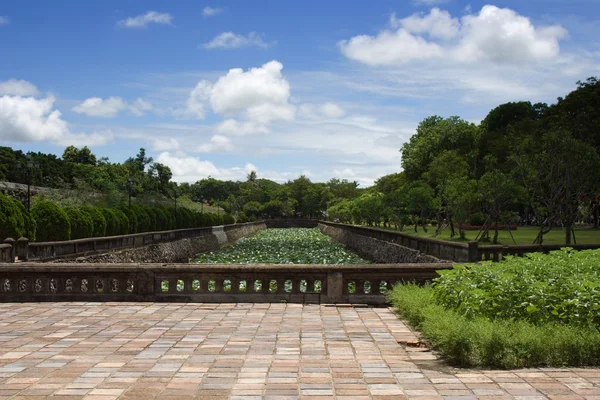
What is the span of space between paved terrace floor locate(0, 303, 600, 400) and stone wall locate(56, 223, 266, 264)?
14648mm

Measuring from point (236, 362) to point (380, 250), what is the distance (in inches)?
1353

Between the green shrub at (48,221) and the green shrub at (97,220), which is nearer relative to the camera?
the green shrub at (48,221)

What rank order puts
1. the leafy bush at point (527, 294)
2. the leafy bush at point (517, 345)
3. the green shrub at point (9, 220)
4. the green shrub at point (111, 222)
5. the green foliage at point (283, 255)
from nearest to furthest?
the leafy bush at point (517, 345) → the leafy bush at point (527, 294) → the green shrub at point (9, 220) → the green shrub at point (111, 222) → the green foliage at point (283, 255)

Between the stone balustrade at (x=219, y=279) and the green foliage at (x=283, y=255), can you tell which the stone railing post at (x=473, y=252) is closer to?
the stone balustrade at (x=219, y=279)

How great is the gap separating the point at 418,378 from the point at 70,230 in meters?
24.7

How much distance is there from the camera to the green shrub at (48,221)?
89.3 feet

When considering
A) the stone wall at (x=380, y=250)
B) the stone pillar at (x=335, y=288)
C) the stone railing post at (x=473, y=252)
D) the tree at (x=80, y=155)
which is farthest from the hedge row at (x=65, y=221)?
the tree at (x=80, y=155)

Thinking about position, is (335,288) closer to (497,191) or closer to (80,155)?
(497,191)

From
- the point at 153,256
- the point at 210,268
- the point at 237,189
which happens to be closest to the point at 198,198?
the point at 237,189

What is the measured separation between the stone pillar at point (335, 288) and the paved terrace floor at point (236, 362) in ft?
4.17

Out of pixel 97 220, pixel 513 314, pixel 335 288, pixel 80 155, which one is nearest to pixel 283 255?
pixel 97 220

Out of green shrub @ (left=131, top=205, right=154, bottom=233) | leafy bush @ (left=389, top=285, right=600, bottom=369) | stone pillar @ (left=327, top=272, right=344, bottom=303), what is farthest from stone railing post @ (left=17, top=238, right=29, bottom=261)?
green shrub @ (left=131, top=205, right=154, bottom=233)

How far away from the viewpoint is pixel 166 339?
8.52 meters

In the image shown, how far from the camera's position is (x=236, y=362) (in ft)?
23.6
